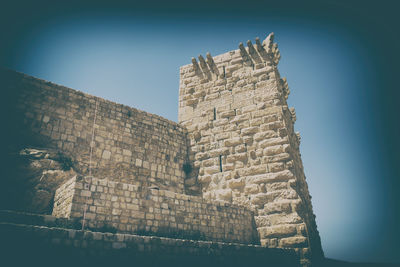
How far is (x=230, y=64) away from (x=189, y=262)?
7174mm

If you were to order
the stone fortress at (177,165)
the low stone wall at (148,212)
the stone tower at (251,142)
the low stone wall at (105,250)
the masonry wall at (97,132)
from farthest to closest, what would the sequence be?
the stone tower at (251,142) → the masonry wall at (97,132) → the stone fortress at (177,165) → the low stone wall at (148,212) → the low stone wall at (105,250)

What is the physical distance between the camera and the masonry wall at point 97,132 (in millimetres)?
7605

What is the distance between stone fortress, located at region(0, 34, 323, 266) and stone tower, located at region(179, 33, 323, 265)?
0.10ft

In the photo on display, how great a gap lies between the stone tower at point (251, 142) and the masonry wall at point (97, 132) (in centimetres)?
98

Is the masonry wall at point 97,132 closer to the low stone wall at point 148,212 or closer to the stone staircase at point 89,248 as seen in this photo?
the low stone wall at point 148,212

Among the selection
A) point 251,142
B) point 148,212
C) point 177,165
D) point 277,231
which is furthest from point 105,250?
point 251,142

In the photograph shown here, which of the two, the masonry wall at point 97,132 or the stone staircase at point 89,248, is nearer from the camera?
the stone staircase at point 89,248

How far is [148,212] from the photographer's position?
21.4ft

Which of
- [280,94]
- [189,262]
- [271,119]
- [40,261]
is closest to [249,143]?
[271,119]

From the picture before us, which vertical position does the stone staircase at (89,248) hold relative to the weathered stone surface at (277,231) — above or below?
below

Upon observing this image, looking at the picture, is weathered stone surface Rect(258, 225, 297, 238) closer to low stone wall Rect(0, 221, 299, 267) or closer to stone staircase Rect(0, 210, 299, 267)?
low stone wall Rect(0, 221, 299, 267)

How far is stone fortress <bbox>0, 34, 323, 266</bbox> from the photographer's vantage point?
6160 millimetres

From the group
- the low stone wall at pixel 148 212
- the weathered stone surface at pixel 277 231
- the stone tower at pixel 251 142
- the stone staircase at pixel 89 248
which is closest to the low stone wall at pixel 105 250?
the stone staircase at pixel 89 248

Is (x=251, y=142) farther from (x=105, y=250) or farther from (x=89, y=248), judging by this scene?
(x=89, y=248)
